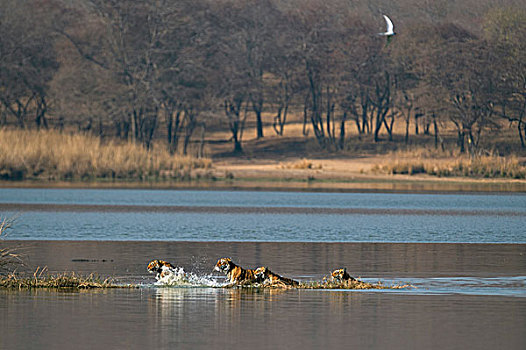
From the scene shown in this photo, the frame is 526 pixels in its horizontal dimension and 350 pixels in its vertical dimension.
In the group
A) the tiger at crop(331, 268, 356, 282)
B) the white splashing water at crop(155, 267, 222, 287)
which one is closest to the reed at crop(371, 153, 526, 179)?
the tiger at crop(331, 268, 356, 282)

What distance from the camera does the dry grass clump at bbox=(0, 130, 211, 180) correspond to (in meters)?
53.6

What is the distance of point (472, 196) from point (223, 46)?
37.3 metres

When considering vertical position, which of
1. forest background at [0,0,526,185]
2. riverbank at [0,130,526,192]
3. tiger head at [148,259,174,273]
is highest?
forest background at [0,0,526,185]

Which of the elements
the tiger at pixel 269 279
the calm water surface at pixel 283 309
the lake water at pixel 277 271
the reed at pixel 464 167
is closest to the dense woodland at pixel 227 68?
the reed at pixel 464 167

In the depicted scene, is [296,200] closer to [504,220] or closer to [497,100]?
[504,220]

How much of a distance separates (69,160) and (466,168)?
22172 mm

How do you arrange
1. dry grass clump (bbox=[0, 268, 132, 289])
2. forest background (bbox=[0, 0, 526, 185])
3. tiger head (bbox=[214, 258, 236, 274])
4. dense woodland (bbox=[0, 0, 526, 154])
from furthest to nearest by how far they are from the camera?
dense woodland (bbox=[0, 0, 526, 154]), forest background (bbox=[0, 0, 526, 185]), tiger head (bbox=[214, 258, 236, 274]), dry grass clump (bbox=[0, 268, 132, 289])

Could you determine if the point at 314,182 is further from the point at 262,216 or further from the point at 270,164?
the point at 262,216

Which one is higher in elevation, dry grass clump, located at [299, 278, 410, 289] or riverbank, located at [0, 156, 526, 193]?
riverbank, located at [0, 156, 526, 193]

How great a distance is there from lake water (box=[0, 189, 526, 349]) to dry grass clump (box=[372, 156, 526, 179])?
20.2 meters

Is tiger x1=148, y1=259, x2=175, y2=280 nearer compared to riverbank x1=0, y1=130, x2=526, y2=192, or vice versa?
tiger x1=148, y1=259, x2=175, y2=280

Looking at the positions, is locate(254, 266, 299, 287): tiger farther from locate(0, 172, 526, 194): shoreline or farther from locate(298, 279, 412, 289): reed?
locate(0, 172, 526, 194): shoreline

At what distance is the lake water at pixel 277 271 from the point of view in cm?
1207

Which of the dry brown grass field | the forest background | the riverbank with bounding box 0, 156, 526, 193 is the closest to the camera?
the riverbank with bounding box 0, 156, 526, 193
